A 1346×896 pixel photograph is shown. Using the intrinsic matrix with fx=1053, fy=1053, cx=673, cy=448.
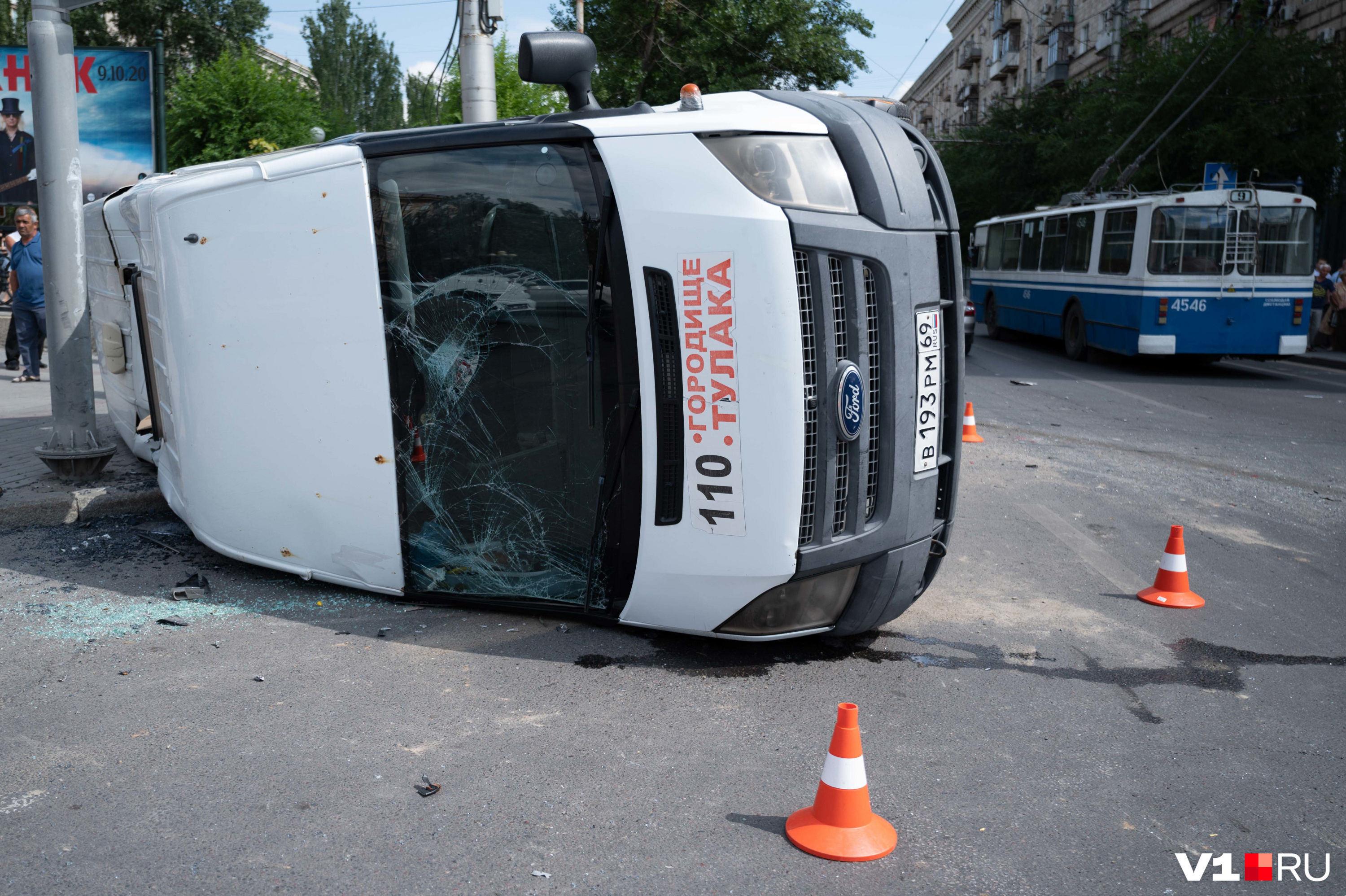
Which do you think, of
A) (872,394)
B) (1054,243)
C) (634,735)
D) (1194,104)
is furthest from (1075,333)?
(634,735)

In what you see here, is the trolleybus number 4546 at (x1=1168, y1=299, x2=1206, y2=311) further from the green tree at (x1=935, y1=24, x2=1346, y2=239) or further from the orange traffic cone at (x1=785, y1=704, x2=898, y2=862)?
the orange traffic cone at (x1=785, y1=704, x2=898, y2=862)

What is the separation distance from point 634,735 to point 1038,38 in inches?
2223

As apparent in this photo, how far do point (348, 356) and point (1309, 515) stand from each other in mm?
6150

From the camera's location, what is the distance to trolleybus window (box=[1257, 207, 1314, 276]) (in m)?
15.2

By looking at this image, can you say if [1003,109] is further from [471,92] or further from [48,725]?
[48,725]

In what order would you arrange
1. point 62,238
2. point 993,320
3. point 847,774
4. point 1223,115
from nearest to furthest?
point 847,774
point 62,238
point 1223,115
point 993,320

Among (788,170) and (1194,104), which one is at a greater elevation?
(1194,104)

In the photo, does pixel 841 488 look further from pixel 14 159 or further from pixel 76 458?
pixel 14 159

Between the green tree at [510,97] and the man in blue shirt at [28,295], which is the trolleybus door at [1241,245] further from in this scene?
the green tree at [510,97]

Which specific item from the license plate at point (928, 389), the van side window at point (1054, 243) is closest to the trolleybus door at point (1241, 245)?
the van side window at point (1054, 243)

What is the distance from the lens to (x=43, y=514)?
234 inches

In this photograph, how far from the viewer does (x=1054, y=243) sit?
1906 cm

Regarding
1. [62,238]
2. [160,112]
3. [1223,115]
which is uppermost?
[1223,115]

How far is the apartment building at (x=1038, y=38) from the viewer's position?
99.3 ft
